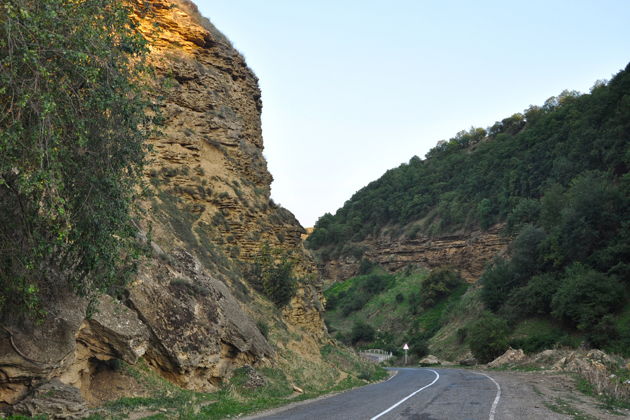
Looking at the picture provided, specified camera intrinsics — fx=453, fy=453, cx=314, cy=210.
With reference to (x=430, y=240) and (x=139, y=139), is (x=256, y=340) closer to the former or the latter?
(x=139, y=139)

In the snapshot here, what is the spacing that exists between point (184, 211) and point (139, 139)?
15.5 metres

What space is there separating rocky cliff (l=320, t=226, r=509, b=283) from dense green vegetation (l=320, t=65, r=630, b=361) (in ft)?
6.53

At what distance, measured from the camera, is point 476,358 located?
43.2m

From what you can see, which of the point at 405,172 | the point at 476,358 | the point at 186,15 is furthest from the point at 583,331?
the point at 405,172

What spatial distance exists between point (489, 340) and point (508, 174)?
44.7 meters

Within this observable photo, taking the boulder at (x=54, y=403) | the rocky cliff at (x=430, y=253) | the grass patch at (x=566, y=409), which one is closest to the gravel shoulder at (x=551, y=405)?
the grass patch at (x=566, y=409)

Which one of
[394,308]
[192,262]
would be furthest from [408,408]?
[394,308]

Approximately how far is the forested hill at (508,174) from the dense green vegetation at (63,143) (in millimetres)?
45511

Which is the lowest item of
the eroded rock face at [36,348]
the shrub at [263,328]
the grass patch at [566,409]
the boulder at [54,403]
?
the grass patch at [566,409]

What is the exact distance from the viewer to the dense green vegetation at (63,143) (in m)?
6.64

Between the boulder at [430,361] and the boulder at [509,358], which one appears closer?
the boulder at [509,358]

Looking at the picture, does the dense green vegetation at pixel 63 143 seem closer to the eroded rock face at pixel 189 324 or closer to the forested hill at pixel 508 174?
the eroded rock face at pixel 189 324

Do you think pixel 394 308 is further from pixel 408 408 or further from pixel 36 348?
pixel 36 348

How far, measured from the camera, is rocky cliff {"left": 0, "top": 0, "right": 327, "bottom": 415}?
9453mm
